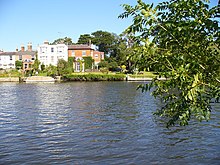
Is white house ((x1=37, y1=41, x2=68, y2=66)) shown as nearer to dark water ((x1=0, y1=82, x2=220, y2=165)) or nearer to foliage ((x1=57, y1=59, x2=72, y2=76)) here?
foliage ((x1=57, y1=59, x2=72, y2=76))

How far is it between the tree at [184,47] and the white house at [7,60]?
86.7 metres

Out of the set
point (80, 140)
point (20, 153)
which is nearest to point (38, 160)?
point (20, 153)

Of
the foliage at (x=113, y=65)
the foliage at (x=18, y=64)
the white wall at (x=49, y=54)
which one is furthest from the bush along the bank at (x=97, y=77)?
the foliage at (x=18, y=64)

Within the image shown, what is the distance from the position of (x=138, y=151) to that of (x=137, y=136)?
2.29m

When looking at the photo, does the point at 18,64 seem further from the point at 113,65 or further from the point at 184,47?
the point at 184,47

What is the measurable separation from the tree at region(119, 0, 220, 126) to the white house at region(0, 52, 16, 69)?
3415 inches

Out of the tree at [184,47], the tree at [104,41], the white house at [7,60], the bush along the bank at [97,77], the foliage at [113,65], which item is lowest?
the bush along the bank at [97,77]

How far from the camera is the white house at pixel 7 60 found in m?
87.0

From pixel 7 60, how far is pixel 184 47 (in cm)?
8878

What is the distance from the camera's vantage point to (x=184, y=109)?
16.2 ft

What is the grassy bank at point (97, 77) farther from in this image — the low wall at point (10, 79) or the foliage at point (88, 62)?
the low wall at point (10, 79)

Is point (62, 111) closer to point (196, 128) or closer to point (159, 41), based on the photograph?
point (196, 128)

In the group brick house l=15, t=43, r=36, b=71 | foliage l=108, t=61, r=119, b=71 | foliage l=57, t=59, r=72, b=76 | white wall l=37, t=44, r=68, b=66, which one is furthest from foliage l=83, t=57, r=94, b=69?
brick house l=15, t=43, r=36, b=71

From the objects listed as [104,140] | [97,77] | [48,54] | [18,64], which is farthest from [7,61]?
[104,140]
